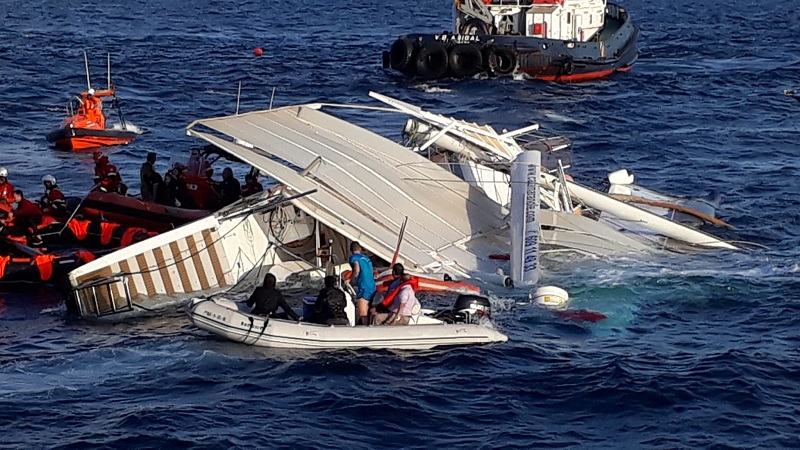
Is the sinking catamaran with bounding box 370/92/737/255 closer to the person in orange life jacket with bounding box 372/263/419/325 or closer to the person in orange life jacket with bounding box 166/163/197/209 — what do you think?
the person in orange life jacket with bounding box 166/163/197/209

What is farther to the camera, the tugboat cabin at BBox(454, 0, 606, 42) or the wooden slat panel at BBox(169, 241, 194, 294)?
the tugboat cabin at BBox(454, 0, 606, 42)

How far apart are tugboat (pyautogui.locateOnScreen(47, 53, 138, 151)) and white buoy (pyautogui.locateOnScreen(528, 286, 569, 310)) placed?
21.3 meters

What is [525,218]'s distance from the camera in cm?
2669

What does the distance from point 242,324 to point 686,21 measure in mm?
65894

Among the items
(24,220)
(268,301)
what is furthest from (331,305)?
(24,220)

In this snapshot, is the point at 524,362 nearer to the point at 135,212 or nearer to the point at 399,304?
the point at 399,304

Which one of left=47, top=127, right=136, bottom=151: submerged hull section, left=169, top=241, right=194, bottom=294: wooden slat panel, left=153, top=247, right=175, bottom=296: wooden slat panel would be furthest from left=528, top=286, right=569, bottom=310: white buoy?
left=47, top=127, right=136, bottom=151: submerged hull section

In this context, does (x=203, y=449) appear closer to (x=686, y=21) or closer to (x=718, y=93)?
(x=718, y=93)

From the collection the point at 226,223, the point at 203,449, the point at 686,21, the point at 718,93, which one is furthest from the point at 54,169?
the point at 686,21

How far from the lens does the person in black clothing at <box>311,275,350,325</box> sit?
21.9 meters

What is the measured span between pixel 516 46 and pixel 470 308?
115ft

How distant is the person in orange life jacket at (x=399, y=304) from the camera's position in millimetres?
22203

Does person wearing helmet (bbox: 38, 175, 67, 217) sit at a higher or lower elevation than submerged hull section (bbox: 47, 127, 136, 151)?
higher

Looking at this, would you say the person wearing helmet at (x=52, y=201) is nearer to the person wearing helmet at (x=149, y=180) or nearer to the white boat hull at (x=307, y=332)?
the person wearing helmet at (x=149, y=180)
